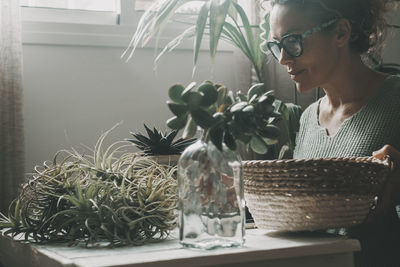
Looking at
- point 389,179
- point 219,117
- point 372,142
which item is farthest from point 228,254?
point 372,142

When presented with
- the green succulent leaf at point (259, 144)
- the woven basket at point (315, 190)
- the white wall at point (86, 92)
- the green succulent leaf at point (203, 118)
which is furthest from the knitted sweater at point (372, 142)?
the white wall at point (86, 92)

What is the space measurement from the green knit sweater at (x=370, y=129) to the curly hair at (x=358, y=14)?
0.42 ft

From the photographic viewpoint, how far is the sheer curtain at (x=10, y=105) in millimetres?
1702

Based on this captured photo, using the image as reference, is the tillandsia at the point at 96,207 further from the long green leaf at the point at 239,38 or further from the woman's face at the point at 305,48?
the long green leaf at the point at 239,38

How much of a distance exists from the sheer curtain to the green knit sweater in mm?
945

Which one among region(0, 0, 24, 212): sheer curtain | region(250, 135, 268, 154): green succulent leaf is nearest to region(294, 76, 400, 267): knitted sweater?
region(250, 135, 268, 154): green succulent leaf

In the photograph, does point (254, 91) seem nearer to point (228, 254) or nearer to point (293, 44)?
point (228, 254)

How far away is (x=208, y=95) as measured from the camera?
2.42ft

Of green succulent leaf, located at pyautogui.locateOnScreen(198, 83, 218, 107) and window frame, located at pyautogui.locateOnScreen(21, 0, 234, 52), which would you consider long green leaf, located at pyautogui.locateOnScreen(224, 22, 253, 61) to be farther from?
green succulent leaf, located at pyautogui.locateOnScreen(198, 83, 218, 107)

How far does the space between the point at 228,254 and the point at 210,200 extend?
0.28 feet

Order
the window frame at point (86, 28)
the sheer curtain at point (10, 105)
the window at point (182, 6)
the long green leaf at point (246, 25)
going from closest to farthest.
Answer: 1. the sheer curtain at point (10, 105)
2. the long green leaf at point (246, 25)
3. the window frame at point (86, 28)
4. the window at point (182, 6)

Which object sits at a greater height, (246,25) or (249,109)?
(246,25)

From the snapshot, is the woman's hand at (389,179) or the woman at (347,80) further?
the woman at (347,80)

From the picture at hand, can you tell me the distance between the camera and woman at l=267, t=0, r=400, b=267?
1195 millimetres
